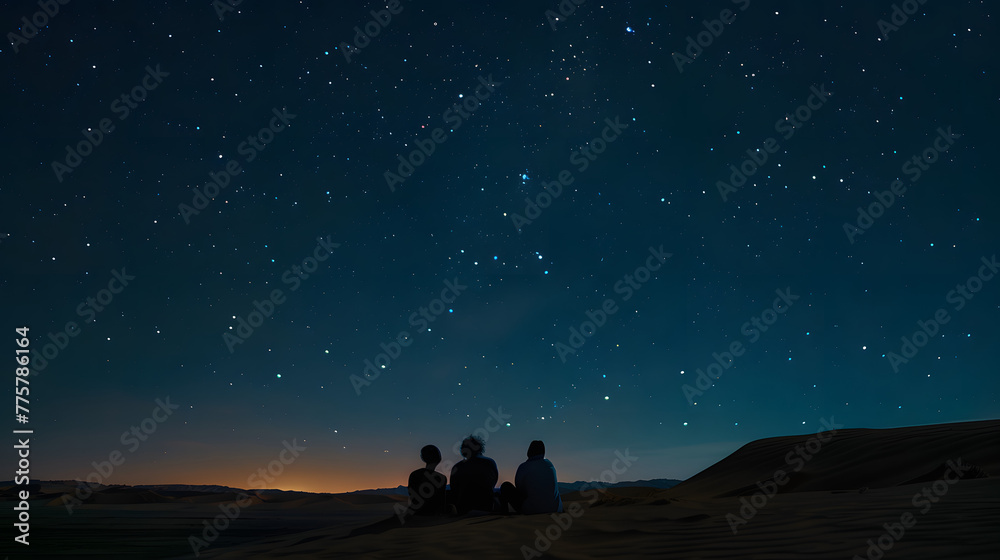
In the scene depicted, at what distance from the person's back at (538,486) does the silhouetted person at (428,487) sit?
89 centimetres

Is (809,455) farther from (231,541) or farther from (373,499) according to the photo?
(373,499)

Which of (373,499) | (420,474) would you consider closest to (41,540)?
(420,474)

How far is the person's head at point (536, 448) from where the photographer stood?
621 cm

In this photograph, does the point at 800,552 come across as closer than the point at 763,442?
Yes

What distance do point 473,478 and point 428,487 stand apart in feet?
1.65

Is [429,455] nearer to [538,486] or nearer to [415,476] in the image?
[415,476]

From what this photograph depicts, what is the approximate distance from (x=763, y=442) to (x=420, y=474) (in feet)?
39.2

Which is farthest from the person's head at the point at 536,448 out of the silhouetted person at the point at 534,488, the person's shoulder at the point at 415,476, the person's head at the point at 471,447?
the person's shoulder at the point at 415,476

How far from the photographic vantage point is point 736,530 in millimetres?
3965

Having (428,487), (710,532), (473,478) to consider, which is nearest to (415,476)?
(428,487)

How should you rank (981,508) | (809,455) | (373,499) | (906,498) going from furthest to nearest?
(373,499) → (809,455) → (906,498) → (981,508)

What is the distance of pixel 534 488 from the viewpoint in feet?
20.2

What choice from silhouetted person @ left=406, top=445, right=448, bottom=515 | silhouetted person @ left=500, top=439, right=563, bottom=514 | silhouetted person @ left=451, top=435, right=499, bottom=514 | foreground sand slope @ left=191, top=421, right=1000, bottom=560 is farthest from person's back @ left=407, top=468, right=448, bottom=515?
silhouetted person @ left=500, top=439, right=563, bottom=514

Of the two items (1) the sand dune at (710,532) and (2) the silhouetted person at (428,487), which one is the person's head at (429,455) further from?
(1) the sand dune at (710,532)
